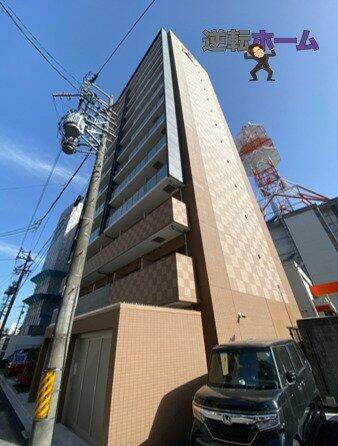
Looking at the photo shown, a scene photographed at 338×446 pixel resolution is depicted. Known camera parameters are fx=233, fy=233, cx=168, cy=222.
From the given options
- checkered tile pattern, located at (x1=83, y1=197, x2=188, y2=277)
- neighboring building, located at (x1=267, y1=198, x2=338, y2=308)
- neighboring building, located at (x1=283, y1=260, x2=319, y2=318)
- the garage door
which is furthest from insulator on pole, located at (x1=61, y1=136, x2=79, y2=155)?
neighboring building, located at (x1=267, y1=198, x2=338, y2=308)

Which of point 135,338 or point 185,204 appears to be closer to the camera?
point 135,338

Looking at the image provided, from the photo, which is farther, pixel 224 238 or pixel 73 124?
pixel 224 238

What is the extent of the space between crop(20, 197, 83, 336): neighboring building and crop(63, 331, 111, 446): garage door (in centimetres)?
2861

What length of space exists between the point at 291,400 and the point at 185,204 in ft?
32.1

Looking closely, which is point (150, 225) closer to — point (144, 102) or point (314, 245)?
point (144, 102)

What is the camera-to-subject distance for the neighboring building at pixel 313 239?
1194 inches

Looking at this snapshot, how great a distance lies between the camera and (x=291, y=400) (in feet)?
15.9

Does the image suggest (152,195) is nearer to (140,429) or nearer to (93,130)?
(93,130)

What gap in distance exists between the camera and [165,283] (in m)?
10.4

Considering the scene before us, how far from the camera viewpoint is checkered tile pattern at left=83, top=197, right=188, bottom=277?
1204 centimetres

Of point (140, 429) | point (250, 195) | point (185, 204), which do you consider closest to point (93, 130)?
point (185, 204)

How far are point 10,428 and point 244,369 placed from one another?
28.4 feet

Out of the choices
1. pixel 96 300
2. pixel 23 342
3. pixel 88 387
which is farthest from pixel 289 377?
pixel 23 342

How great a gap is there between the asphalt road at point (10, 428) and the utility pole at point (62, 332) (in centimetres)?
494
